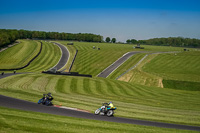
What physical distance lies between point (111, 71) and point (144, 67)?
13918 millimetres

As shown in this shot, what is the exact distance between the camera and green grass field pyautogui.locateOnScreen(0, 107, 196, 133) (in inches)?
622

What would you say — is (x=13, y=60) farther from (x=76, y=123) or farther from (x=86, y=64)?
(x=76, y=123)

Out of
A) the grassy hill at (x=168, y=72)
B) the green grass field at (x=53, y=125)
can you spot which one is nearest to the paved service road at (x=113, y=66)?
the grassy hill at (x=168, y=72)

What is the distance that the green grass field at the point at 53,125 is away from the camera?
1580 cm

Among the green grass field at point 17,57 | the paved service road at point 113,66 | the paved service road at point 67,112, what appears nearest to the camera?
the paved service road at point 67,112

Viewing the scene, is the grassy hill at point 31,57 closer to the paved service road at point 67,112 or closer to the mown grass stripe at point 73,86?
the mown grass stripe at point 73,86

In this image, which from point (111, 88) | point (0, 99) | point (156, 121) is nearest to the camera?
point (156, 121)

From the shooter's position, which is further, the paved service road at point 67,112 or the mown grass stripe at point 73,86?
the mown grass stripe at point 73,86

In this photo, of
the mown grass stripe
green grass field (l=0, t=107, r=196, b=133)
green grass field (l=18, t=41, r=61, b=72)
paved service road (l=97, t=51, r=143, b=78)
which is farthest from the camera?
green grass field (l=18, t=41, r=61, b=72)

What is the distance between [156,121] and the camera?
21797 millimetres

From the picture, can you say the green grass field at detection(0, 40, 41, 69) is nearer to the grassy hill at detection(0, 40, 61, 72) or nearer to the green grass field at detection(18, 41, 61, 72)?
the grassy hill at detection(0, 40, 61, 72)

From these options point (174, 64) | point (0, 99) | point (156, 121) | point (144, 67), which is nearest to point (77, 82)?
point (0, 99)

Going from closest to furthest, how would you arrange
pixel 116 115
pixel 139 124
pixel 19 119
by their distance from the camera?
pixel 19 119 → pixel 139 124 → pixel 116 115

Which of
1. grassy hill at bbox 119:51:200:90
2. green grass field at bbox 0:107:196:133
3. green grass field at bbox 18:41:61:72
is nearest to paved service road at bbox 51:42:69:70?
green grass field at bbox 18:41:61:72
